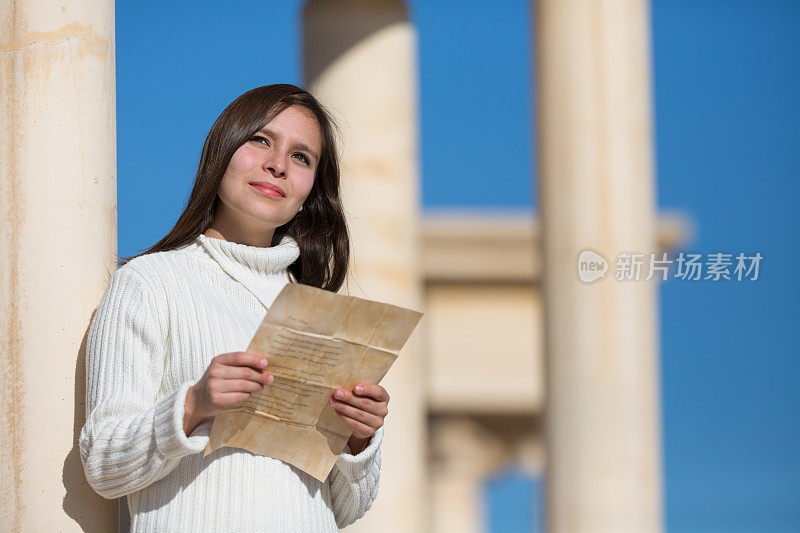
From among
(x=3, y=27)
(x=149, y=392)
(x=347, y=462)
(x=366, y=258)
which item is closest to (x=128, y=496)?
(x=149, y=392)

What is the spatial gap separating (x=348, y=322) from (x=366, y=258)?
25.3 meters

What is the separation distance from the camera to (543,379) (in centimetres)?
4328

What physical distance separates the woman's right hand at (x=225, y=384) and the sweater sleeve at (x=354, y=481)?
261 centimetres

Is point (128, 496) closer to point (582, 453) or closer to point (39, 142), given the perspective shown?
point (39, 142)

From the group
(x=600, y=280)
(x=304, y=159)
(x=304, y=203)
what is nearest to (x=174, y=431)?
(x=304, y=159)

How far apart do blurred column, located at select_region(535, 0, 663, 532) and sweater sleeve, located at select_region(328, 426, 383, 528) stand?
2257 cm

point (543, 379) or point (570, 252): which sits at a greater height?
point (570, 252)

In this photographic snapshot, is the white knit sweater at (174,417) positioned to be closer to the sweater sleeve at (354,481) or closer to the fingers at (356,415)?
the sweater sleeve at (354,481)

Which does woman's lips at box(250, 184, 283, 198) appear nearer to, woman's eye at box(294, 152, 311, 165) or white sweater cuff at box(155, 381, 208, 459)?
woman's eye at box(294, 152, 311, 165)

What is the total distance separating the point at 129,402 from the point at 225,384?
5.51ft

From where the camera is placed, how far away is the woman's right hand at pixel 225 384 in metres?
15.9

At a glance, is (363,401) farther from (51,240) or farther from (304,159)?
(51,240)

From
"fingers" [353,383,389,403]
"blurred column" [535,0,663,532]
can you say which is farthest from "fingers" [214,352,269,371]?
"blurred column" [535,0,663,532]

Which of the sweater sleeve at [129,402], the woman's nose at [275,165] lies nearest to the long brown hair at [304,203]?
the woman's nose at [275,165]
